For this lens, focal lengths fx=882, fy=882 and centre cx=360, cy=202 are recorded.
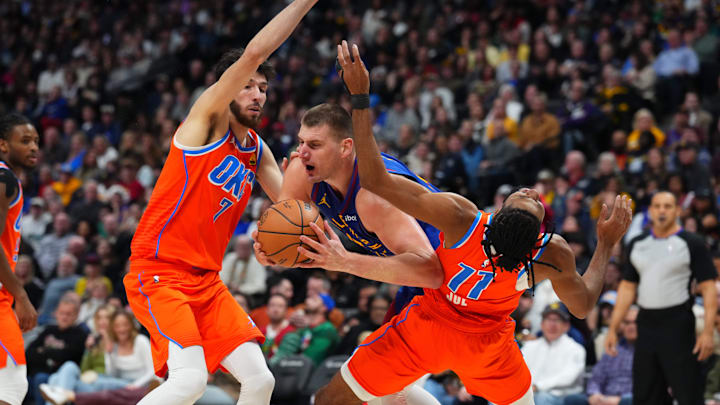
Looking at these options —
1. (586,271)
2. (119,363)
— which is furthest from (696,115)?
(119,363)

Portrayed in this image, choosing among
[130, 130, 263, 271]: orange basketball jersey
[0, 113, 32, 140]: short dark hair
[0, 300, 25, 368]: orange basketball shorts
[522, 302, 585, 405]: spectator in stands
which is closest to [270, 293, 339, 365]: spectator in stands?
[522, 302, 585, 405]: spectator in stands

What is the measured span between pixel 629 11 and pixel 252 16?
865 centimetres

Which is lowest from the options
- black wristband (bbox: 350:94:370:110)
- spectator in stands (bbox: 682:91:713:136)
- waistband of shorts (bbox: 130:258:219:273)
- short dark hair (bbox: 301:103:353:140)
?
waistband of shorts (bbox: 130:258:219:273)

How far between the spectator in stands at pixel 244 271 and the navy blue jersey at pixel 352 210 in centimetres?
638

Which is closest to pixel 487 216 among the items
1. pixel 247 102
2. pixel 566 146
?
pixel 247 102

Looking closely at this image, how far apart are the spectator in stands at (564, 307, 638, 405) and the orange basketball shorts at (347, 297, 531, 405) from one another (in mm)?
3726

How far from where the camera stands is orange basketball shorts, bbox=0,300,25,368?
518cm

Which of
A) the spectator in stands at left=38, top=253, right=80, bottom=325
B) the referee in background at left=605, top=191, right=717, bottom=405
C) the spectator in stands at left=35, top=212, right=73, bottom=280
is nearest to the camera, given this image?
the referee in background at left=605, top=191, right=717, bottom=405

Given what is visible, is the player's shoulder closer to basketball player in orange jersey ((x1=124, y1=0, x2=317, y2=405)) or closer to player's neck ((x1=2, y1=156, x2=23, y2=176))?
player's neck ((x1=2, y1=156, x2=23, y2=176))

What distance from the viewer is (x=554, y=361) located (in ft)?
28.3

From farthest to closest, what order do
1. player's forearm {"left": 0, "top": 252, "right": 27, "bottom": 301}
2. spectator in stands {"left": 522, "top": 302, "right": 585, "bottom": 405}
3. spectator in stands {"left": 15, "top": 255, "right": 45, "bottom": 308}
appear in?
spectator in stands {"left": 15, "top": 255, "right": 45, "bottom": 308}, spectator in stands {"left": 522, "top": 302, "right": 585, "bottom": 405}, player's forearm {"left": 0, "top": 252, "right": 27, "bottom": 301}

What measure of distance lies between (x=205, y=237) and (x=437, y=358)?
146 centimetres

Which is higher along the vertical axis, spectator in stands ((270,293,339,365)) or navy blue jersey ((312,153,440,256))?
navy blue jersey ((312,153,440,256))

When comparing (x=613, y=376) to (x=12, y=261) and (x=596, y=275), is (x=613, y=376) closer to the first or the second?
(x=596, y=275)
